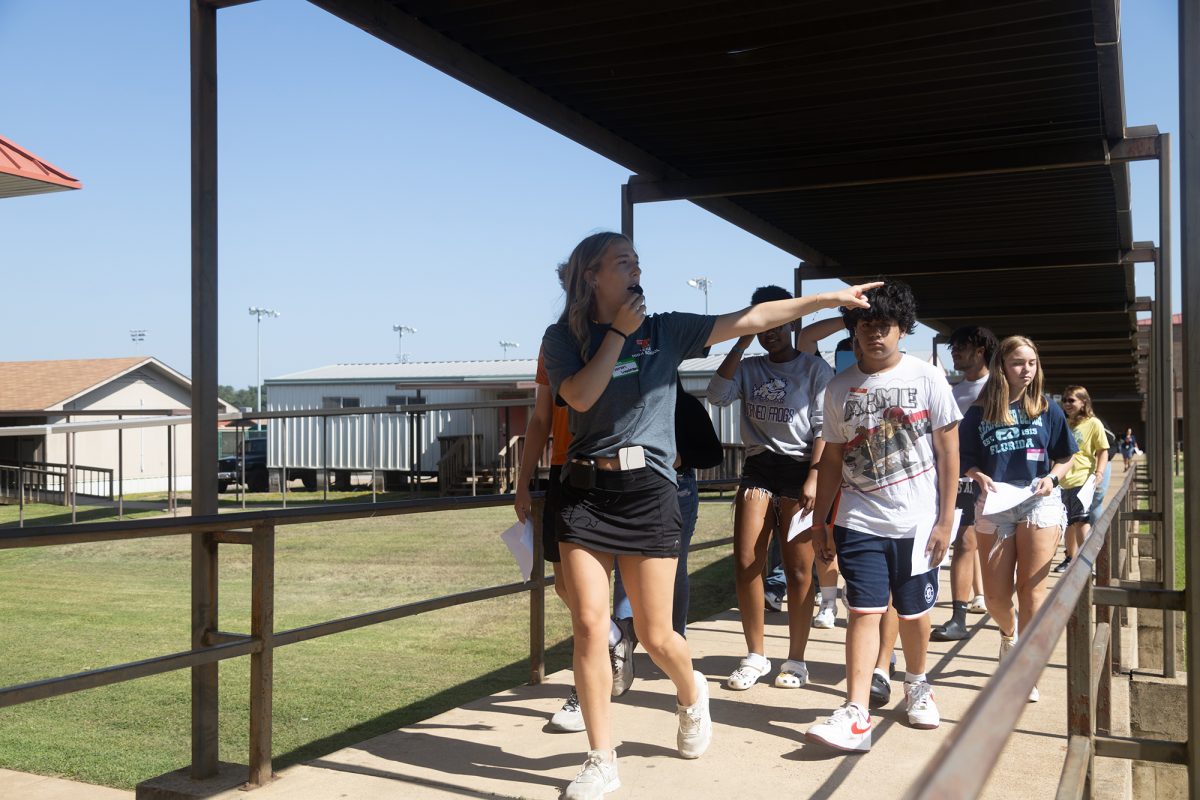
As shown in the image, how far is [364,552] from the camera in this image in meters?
14.6

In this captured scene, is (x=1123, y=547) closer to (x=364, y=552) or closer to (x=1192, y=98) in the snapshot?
(x=1192, y=98)

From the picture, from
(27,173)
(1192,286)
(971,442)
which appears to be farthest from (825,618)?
(27,173)

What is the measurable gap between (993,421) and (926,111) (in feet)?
6.91

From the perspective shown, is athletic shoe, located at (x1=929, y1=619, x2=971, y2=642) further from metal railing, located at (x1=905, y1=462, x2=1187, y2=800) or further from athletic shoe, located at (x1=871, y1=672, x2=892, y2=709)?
metal railing, located at (x1=905, y1=462, x2=1187, y2=800)

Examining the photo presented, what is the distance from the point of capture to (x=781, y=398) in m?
5.25

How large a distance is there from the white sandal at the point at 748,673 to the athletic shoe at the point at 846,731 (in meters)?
1.05

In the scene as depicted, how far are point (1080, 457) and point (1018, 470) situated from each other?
13.1 ft

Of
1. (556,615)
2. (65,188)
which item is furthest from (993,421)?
(65,188)

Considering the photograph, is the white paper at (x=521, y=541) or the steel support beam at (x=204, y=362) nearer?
the steel support beam at (x=204, y=362)

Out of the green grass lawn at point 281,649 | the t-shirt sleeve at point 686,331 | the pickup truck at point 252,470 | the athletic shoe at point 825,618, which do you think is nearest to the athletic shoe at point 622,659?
the t-shirt sleeve at point 686,331

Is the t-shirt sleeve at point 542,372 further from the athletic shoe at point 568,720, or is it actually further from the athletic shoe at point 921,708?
the athletic shoe at point 921,708

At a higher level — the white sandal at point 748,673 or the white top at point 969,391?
the white top at point 969,391

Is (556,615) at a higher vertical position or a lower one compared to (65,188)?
lower

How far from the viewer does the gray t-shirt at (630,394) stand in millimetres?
3586
